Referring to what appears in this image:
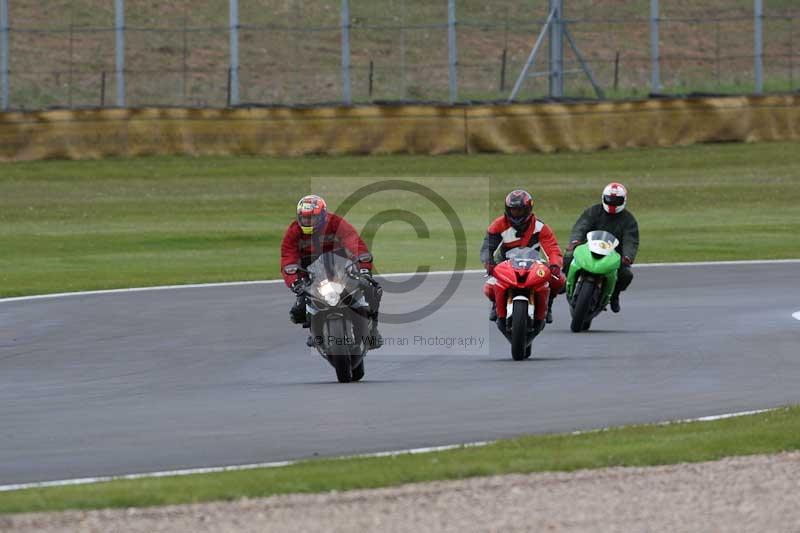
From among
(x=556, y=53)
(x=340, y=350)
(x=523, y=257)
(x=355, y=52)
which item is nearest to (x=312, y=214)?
(x=340, y=350)

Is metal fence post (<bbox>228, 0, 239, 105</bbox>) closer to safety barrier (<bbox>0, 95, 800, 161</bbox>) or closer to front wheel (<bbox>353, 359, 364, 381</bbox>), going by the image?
safety barrier (<bbox>0, 95, 800, 161</bbox>)

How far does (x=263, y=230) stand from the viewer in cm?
3133

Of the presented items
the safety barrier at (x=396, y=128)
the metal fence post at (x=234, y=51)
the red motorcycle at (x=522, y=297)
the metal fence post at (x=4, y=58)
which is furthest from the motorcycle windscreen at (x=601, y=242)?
the metal fence post at (x=4, y=58)

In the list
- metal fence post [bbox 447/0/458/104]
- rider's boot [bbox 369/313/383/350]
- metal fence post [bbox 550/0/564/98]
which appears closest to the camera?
rider's boot [bbox 369/313/383/350]

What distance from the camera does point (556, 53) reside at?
125ft

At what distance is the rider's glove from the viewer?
14027 millimetres

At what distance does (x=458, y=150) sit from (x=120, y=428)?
85.6 feet

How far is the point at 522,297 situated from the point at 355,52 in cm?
2666

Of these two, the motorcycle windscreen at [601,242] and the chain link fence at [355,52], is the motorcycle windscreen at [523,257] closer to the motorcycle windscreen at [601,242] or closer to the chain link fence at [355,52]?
the motorcycle windscreen at [601,242]

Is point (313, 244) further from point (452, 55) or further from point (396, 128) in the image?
point (452, 55)

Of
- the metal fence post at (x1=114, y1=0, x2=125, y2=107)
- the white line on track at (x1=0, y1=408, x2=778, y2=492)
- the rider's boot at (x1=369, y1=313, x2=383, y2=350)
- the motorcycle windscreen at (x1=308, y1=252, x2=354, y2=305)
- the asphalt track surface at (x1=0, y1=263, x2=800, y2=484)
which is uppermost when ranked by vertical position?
the metal fence post at (x1=114, y1=0, x2=125, y2=107)

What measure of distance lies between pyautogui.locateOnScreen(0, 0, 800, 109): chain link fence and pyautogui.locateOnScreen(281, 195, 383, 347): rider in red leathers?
21718mm

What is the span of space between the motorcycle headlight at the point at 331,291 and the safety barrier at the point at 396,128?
23.1m

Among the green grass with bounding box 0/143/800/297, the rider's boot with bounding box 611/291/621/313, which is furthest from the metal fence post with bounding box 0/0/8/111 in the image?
the rider's boot with bounding box 611/291/621/313
